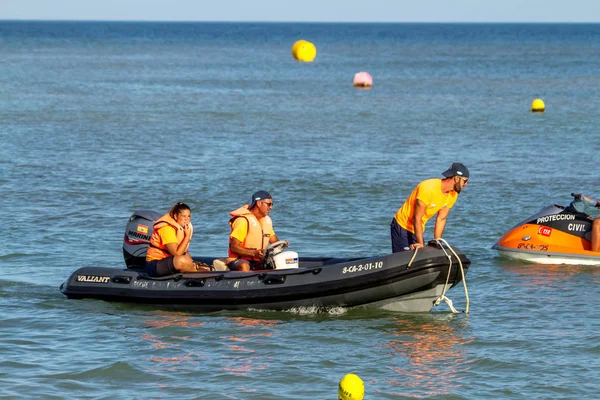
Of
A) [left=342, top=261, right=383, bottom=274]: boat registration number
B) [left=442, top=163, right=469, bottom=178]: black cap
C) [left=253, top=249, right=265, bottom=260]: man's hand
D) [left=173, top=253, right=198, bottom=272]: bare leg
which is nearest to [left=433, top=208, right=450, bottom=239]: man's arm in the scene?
[left=442, top=163, right=469, bottom=178]: black cap

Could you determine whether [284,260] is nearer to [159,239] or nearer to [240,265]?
[240,265]

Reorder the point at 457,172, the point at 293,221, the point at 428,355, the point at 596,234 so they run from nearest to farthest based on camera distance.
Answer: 1. the point at 428,355
2. the point at 457,172
3. the point at 596,234
4. the point at 293,221

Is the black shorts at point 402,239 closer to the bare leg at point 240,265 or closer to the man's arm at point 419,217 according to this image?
the man's arm at point 419,217

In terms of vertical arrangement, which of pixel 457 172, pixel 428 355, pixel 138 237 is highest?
pixel 457 172

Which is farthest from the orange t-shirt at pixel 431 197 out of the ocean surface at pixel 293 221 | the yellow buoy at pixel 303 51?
the yellow buoy at pixel 303 51

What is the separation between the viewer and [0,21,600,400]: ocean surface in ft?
32.1

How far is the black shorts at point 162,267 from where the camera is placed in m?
11.6

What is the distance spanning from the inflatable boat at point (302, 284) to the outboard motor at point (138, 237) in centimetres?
36

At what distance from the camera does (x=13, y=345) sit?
10.5 meters

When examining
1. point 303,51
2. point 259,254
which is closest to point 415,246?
point 259,254

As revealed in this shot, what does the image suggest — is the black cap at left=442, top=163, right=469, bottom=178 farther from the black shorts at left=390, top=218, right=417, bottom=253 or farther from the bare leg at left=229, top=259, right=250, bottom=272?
the bare leg at left=229, top=259, right=250, bottom=272

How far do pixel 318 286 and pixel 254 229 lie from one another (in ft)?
3.01

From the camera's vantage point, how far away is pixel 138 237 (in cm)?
1212

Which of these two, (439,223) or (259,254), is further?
(259,254)
